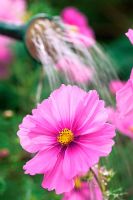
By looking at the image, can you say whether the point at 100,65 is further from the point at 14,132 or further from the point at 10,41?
the point at 10,41

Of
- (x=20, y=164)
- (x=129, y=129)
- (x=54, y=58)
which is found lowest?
(x=20, y=164)

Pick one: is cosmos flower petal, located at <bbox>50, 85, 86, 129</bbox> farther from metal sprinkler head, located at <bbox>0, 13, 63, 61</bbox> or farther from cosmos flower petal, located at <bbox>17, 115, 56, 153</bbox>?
metal sprinkler head, located at <bbox>0, 13, 63, 61</bbox>

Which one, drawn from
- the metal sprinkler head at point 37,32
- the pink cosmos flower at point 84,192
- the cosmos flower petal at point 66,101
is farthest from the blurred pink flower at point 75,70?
the cosmos flower petal at point 66,101

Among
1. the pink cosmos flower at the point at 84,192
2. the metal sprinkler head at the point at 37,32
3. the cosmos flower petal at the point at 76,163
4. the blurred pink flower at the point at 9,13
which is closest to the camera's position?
the cosmos flower petal at the point at 76,163

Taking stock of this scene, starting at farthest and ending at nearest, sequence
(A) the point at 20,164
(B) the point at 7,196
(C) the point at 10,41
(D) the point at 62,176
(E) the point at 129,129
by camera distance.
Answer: (C) the point at 10,41
(A) the point at 20,164
(B) the point at 7,196
(E) the point at 129,129
(D) the point at 62,176

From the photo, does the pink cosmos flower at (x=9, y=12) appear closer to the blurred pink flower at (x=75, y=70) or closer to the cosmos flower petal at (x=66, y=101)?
the blurred pink flower at (x=75, y=70)

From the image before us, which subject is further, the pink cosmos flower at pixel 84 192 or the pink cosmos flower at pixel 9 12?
the pink cosmos flower at pixel 9 12

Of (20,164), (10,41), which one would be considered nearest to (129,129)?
(20,164)
